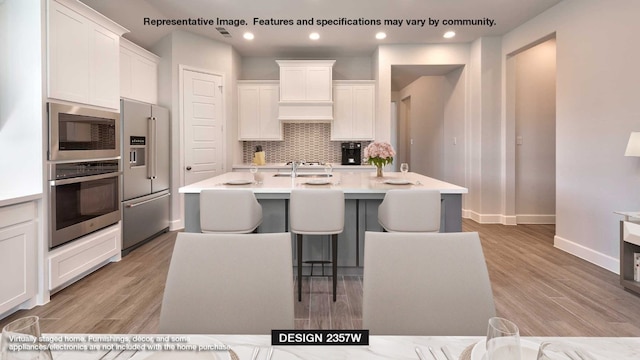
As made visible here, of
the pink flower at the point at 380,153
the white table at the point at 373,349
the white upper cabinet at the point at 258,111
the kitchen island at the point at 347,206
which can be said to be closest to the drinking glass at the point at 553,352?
the white table at the point at 373,349

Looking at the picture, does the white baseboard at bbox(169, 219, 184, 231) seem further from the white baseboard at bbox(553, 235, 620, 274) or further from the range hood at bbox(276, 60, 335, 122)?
the white baseboard at bbox(553, 235, 620, 274)

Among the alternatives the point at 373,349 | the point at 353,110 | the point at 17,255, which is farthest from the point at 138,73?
the point at 373,349

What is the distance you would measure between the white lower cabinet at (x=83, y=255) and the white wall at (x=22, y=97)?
59 cm

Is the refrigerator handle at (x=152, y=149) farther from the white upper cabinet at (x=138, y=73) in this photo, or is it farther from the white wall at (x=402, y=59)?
the white wall at (x=402, y=59)

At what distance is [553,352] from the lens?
0.62 m

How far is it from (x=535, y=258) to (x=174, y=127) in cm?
484

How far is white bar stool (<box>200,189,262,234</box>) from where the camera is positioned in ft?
8.78

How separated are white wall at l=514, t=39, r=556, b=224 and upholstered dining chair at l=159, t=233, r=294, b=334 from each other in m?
5.52

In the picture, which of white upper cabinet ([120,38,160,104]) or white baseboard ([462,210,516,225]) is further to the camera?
white baseboard ([462,210,516,225])

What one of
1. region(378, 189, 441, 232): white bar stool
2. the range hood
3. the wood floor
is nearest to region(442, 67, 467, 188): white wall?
the range hood

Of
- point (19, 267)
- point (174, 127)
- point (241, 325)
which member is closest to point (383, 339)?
point (241, 325)

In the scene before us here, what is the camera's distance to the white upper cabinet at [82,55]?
287 centimetres

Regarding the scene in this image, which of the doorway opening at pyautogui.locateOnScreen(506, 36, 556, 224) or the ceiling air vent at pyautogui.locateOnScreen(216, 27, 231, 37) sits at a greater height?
the ceiling air vent at pyautogui.locateOnScreen(216, 27, 231, 37)

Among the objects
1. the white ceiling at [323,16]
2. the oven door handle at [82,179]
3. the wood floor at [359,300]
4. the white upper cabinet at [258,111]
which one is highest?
the white ceiling at [323,16]
